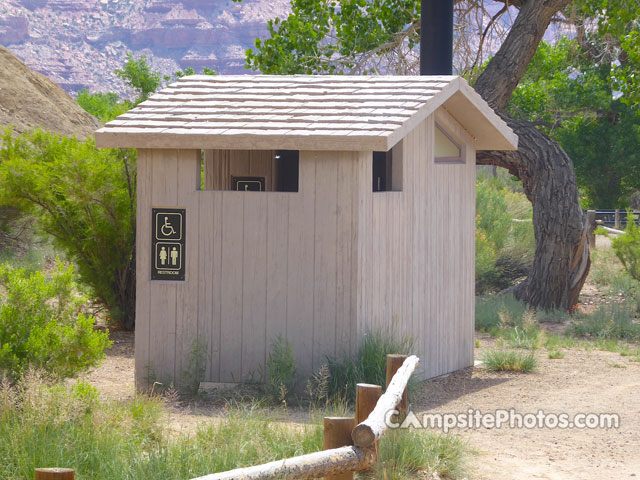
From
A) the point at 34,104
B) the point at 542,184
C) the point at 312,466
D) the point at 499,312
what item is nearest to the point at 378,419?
the point at 312,466

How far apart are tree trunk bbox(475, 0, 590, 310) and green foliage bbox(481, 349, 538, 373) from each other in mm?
5839

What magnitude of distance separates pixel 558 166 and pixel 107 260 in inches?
321

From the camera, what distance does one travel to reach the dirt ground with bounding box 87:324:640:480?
21.4 feet

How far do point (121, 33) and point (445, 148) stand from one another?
388 ft

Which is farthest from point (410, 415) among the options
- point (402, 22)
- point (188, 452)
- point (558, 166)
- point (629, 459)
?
point (402, 22)

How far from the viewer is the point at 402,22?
18.2 meters

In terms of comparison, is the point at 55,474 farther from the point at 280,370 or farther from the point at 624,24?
the point at 624,24

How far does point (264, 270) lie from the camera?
8.58m

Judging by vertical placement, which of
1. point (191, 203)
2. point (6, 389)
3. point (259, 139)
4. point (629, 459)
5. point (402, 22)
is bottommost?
point (629, 459)

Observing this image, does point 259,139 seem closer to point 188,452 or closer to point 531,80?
point 188,452

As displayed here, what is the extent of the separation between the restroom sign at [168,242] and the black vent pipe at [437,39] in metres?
5.96

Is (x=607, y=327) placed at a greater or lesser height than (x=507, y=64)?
lesser

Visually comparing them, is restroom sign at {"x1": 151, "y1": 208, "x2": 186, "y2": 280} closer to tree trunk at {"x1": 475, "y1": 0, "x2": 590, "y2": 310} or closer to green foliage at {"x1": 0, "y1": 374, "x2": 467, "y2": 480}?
green foliage at {"x1": 0, "y1": 374, "x2": 467, "y2": 480}

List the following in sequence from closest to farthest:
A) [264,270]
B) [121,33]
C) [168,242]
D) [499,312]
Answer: [264,270], [168,242], [499,312], [121,33]
